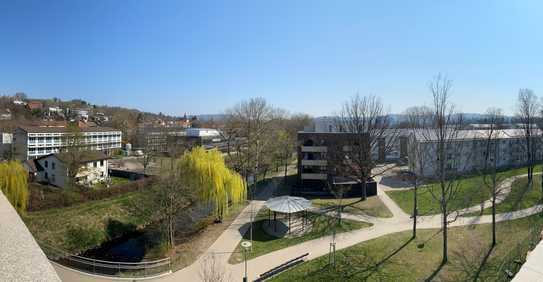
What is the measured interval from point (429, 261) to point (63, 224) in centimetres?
2771

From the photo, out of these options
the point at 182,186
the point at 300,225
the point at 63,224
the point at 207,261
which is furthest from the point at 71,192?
the point at 300,225

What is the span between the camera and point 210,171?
2397cm

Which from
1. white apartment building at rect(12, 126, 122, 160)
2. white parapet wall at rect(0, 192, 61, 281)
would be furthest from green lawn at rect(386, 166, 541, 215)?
white apartment building at rect(12, 126, 122, 160)

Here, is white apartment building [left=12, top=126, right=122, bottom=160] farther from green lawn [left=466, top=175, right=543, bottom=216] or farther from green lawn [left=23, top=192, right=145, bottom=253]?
green lawn [left=466, top=175, right=543, bottom=216]

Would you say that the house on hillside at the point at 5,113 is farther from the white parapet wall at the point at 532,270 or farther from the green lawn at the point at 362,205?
the white parapet wall at the point at 532,270

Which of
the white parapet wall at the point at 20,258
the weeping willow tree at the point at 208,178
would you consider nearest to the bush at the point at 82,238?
the weeping willow tree at the point at 208,178

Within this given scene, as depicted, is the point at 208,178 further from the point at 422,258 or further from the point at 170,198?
the point at 422,258

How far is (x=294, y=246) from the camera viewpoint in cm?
1905

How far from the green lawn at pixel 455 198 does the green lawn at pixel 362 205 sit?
188 cm

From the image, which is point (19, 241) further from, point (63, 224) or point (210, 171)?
point (63, 224)

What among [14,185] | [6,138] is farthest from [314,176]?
[6,138]

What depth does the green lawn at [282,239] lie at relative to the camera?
59.9 feet

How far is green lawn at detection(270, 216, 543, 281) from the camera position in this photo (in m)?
14.6

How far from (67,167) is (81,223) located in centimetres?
1073
